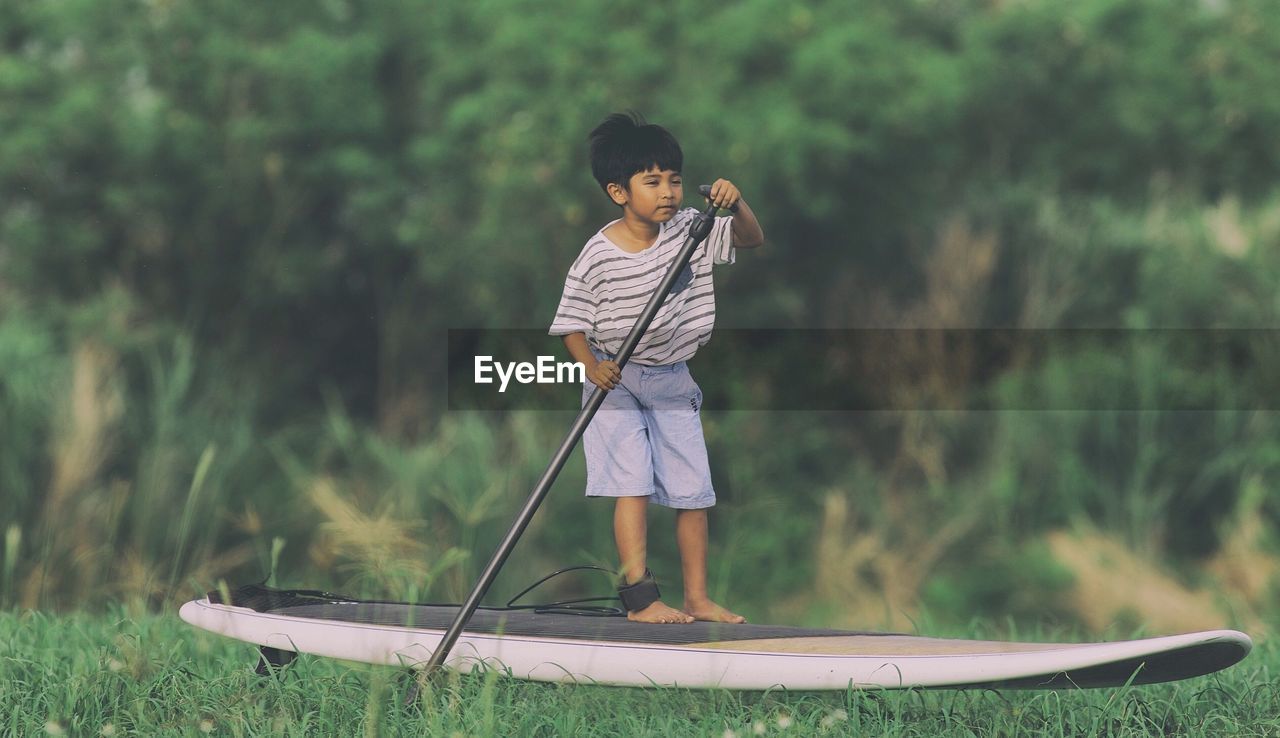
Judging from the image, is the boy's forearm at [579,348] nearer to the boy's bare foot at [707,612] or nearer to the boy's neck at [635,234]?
the boy's neck at [635,234]

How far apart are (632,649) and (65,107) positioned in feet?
44.0

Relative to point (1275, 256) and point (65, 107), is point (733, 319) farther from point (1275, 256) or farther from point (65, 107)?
point (65, 107)

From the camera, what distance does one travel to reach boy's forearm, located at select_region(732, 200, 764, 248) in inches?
159

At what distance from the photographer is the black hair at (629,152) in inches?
160

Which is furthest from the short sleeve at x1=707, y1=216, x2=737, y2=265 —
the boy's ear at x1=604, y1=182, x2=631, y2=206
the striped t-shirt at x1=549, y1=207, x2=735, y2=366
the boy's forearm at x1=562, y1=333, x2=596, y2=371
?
the boy's forearm at x1=562, y1=333, x2=596, y2=371

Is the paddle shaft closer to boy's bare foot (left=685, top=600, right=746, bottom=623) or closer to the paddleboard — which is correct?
the paddleboard

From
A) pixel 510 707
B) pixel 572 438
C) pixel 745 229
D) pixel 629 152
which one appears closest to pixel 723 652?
pixel 510 707

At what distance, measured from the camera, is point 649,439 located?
4.15 m

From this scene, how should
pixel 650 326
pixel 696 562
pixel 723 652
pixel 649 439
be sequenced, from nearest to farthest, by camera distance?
pixel 723 652 → pixel 650 326 → pixel 649 439 → pixel 696 562

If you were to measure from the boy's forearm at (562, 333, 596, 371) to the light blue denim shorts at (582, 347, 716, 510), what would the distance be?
0.21 feet

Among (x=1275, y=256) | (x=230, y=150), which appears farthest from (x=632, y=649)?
(x=230, y=150)

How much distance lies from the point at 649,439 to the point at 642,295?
402 millimetres

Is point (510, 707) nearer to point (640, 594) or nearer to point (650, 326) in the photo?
point (640, 594)

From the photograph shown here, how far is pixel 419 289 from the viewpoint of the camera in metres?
17.2
